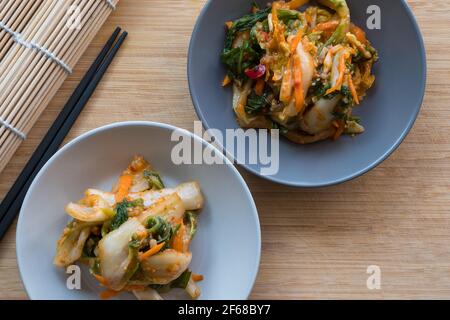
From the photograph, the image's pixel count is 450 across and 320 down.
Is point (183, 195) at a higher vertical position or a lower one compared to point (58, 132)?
lower

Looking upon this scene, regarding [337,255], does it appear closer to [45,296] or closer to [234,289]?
[234,289]

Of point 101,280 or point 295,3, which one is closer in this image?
point 101,280

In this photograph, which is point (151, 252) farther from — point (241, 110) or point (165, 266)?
point (241, 110)

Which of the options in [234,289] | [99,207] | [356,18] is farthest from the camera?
[356,18]

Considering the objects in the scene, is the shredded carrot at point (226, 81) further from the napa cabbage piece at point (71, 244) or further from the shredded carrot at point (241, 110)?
the napa cabbage piece at point (71, 244)

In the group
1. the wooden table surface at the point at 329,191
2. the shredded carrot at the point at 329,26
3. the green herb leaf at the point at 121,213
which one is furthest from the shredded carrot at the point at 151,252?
the shredded carrot at the point at 329,26

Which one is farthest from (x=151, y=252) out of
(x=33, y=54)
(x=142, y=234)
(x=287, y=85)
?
(x=33, y=54)
